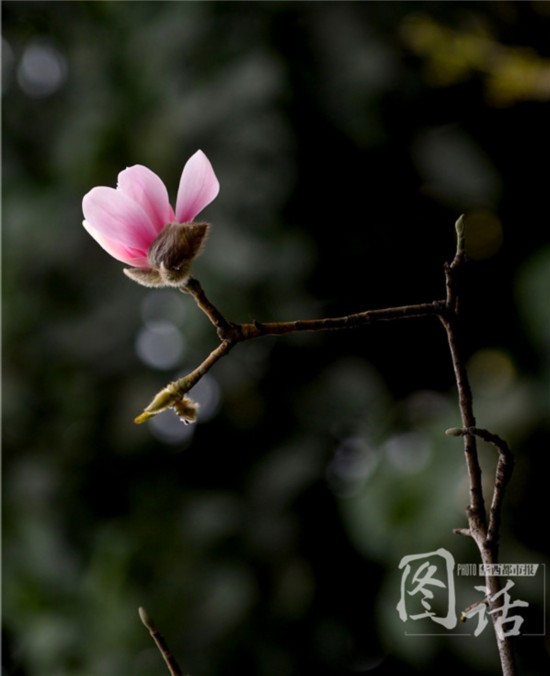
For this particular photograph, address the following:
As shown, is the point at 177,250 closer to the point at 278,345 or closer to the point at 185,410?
the point at 185,410

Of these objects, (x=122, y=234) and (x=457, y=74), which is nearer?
(x=122, y=234)

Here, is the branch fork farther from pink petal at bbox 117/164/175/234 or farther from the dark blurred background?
the dark blurred background

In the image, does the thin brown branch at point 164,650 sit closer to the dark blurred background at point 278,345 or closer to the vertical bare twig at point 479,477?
the vertical bare twig at point 479,477

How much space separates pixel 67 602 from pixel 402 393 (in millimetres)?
410

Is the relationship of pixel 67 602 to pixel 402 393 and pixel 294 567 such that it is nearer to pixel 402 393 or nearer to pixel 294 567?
pixel 294 567

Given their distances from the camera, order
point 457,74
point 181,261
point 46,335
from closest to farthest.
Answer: point 181,261 < point 457,74 < point 46,335

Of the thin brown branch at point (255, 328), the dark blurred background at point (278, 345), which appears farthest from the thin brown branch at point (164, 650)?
the dark blurred background at point (278, 345)

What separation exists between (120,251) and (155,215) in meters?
0.01

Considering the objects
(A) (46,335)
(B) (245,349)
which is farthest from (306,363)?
(A) (46,335)

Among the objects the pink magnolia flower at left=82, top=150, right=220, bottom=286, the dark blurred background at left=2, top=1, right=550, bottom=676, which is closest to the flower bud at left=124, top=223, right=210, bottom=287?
the pink magnolia flower at left=82, top=150, right=220, bottom=286

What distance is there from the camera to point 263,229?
2.78 feet

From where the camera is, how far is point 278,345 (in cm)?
89

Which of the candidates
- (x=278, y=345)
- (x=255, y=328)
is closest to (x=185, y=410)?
(x=255, y=328)

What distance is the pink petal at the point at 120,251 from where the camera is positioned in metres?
0.19
